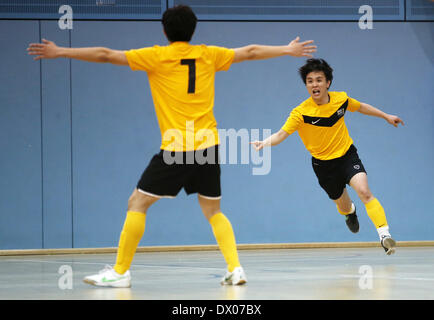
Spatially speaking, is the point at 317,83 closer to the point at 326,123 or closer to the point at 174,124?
the point at 326,123

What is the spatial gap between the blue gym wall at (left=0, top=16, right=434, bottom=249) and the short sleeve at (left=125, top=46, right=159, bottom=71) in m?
4.59

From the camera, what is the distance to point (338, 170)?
248 inches

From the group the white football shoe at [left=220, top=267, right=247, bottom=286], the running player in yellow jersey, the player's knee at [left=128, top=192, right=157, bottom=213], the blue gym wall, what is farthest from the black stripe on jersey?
the blue gym wall

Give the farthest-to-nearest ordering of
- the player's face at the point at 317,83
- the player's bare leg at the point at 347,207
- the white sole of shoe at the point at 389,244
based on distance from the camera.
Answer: the player's bare leg at the point at 347,207
the player's face at the point at 317,83
the white sole of shoe at the point at 389,244

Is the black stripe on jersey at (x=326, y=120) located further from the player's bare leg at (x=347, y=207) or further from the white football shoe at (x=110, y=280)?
the white football shoe at (x=110, y=280)

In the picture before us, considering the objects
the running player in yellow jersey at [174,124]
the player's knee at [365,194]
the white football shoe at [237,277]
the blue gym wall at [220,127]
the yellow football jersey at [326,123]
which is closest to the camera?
the running player in yellow jersey at [174,124]

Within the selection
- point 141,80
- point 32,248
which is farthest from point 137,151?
point 32,248

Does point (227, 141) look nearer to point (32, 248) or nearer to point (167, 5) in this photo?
point (167, 5)

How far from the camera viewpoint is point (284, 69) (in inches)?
360

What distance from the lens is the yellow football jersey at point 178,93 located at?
169 inches

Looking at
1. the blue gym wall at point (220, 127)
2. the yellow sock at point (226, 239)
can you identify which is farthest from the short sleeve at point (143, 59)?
the blue gym wall at point (220, 127)

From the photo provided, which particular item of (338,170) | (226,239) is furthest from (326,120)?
(226,239)

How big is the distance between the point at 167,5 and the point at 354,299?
5947 millimetres
